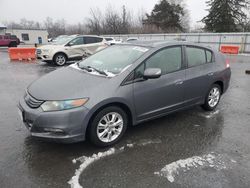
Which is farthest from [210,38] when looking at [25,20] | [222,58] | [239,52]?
[25,20]

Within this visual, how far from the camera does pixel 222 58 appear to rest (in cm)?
498

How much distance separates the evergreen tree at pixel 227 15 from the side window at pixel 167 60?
3435 cm

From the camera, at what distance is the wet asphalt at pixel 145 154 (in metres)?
2.66

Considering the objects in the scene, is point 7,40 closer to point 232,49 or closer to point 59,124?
point 232,49

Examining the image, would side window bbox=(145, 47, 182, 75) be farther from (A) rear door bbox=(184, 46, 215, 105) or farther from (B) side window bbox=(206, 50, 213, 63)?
(B) side window bbox=(206, 50, 213, 63)

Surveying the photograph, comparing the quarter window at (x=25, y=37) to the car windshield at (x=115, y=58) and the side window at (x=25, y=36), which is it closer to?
the side window at (x=25, y=36)

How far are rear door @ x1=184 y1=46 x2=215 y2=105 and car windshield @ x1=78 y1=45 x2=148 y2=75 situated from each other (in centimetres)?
106

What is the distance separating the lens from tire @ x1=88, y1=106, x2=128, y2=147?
3188 mm

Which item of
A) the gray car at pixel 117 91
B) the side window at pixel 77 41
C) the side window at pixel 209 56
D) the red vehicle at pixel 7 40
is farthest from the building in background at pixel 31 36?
the gray car at pixel 117 91

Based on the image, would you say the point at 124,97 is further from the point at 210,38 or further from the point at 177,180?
the point at 210,38

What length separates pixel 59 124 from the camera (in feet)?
9.66

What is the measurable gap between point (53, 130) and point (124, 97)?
1.13m

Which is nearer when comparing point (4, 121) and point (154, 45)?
point (154, 45)

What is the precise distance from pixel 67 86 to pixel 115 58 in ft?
3.77
